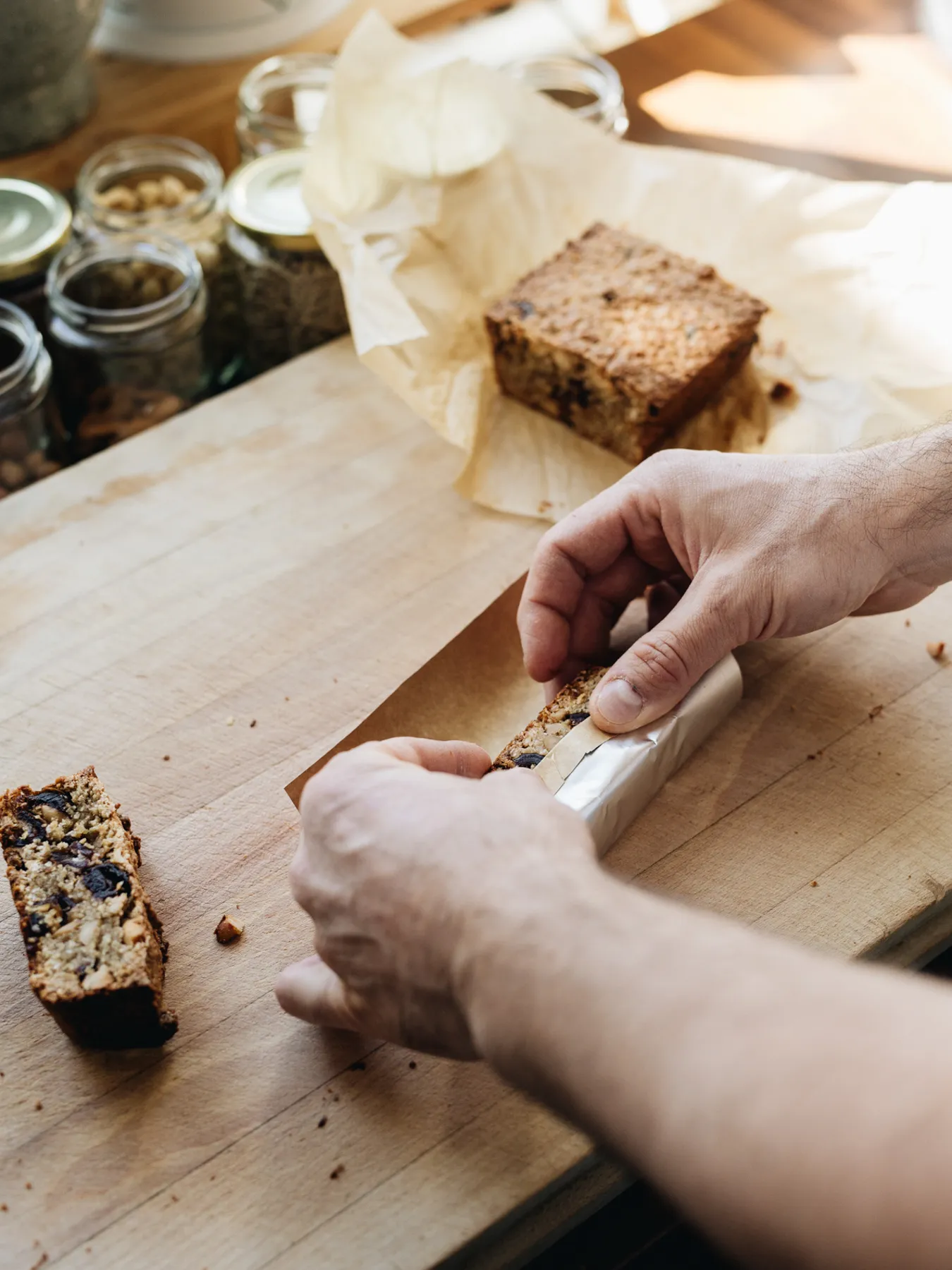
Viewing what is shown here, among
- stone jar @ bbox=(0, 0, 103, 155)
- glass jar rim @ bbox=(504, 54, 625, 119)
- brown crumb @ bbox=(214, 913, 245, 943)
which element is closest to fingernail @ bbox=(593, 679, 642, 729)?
brown crumb @ bbox=(214, 913, 245, 943)

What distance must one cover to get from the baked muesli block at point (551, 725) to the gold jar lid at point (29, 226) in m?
1.24

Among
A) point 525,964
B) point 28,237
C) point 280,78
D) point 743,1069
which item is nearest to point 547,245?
point 280,78

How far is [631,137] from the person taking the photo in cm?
236

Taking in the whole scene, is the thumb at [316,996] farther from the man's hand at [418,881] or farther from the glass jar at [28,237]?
the glass jar at [28,237]

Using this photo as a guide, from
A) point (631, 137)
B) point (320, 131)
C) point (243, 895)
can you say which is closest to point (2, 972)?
point (243, 895)

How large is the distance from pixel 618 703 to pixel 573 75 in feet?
5.16

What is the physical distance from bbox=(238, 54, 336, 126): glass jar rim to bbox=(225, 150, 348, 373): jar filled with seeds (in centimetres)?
13

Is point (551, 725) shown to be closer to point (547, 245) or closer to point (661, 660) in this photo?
point (661, 660)

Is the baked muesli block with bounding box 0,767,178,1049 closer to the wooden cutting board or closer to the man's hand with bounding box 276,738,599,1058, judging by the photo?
the wooden cutting board

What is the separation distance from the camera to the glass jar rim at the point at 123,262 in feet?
6.13

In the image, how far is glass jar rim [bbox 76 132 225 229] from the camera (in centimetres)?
206

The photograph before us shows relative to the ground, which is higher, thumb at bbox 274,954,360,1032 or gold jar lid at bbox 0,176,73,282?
gold jar lid at bbox 0,176,73,282

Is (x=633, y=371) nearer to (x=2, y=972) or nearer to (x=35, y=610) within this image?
(x=35, y=610)

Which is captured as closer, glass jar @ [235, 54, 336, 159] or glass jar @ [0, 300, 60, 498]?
glass jar @ [0, 300, 60, 498]
